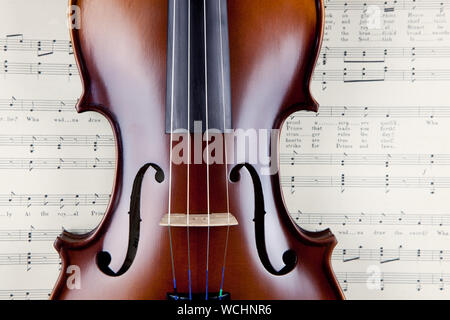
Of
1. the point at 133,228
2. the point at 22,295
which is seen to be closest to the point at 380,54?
the point at 133,228

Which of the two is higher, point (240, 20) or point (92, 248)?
point (240, 20)

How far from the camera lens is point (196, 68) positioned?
0.92m

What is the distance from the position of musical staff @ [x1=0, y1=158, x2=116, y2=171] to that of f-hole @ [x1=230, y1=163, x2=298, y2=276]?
0.57m

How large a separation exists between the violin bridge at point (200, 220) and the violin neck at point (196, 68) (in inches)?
8.1

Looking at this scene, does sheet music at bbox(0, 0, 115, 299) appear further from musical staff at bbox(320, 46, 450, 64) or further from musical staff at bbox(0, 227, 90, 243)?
musical staff at bbox(320, 46, 450, 64)

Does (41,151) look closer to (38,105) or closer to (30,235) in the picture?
(38,105)

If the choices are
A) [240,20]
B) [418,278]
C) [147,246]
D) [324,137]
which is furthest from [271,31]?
[418,278]

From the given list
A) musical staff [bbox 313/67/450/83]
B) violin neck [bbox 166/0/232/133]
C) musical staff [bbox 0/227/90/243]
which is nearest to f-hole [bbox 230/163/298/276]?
violin neck [bbox 166/0/232/133]

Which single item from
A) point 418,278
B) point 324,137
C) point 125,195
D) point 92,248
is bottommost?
point 418,278

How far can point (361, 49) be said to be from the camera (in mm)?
1321

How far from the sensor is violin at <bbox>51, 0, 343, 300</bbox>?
2.95 ft

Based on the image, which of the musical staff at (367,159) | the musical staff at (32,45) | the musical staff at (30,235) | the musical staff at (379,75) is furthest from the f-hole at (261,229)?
the musical staff at (32,45)
